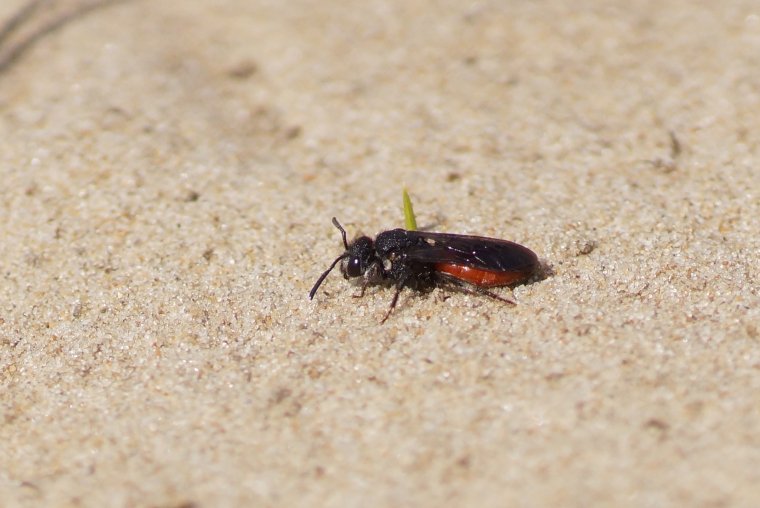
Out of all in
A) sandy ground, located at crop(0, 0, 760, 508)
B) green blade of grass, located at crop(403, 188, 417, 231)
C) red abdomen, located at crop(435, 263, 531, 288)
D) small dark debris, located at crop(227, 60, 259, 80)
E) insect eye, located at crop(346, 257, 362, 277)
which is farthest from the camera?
small dark debris, located at crop(227, 60, 259, 80)

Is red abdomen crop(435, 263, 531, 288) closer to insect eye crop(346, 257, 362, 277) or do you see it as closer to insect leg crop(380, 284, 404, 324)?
insect leg crop(380, 284, 404, 324)

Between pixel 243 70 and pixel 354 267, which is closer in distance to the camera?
pixel 354 267

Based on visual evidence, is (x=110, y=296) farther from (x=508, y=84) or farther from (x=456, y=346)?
(x=508, y=84)

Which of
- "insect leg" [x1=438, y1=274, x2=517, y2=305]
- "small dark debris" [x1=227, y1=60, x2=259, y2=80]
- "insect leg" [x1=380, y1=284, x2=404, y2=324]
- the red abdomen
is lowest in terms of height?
"insect leg" [x1=380, y1=284, x2=404, y2=324]

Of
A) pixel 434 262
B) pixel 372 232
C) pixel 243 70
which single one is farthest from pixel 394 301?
pixel 243 70

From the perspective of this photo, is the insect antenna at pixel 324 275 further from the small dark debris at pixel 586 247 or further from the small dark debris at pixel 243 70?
the small dark debris at pixel 243 70

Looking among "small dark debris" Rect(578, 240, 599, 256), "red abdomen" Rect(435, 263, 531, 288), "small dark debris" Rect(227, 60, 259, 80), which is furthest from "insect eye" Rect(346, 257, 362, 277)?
"small dark debris" Rect(227, 60, 259, 80)

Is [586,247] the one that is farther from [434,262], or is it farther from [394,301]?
[394,301]
